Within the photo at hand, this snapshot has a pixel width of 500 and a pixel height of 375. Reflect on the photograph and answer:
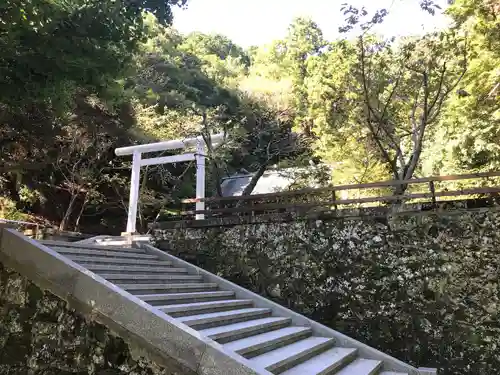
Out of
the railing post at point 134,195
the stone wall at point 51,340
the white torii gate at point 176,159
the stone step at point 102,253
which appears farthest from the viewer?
the railing post at point 134,195

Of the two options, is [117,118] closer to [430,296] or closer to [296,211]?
[296,211]

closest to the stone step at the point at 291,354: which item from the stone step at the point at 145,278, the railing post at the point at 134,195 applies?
the stone step at the point at 145,278

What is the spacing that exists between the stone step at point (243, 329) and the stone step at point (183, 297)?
747mm

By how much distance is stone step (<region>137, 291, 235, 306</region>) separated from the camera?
4631 millimetres

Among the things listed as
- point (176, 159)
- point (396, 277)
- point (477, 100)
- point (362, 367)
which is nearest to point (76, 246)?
point (362, 367)

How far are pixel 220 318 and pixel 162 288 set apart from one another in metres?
1.03

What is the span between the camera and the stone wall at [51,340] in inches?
150

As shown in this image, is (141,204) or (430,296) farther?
(141,204)

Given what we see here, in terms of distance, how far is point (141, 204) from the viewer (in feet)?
42.6

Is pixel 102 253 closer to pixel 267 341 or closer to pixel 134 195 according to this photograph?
pixel 267 341

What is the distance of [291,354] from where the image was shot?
4230 millimetres

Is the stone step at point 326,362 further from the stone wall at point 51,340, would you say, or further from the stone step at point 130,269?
the stone step at point 130,269

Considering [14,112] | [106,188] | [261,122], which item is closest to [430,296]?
[14,112]

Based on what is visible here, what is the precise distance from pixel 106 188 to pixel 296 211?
30.1ft
